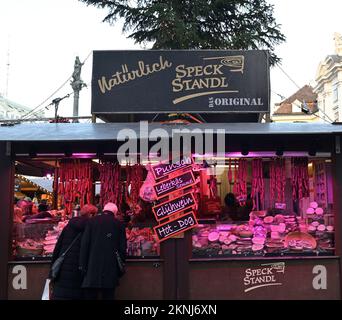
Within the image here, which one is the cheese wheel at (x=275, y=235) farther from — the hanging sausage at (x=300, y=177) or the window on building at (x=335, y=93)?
the window on building at (x=335, y=93)

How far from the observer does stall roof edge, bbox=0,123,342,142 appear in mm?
6446

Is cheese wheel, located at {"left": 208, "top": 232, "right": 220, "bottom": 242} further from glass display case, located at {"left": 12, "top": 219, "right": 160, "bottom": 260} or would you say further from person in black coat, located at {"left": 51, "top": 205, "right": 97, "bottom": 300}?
person in black coat, located at {"left": 51, "top": 205, "right": 97, "bottom": 300}

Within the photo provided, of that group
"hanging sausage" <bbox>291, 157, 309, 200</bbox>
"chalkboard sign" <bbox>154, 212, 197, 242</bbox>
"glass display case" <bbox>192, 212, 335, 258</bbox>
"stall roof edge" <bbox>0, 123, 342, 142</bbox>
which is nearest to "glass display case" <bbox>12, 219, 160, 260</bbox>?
"chalkboard sign" <bbox>154, 212, 197, 242</bbox>

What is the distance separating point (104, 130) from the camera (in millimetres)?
7023

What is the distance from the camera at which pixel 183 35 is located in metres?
15.1

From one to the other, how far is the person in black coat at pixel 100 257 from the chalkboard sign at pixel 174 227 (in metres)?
0.77

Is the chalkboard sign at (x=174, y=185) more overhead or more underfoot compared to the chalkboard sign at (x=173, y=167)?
more underfoot

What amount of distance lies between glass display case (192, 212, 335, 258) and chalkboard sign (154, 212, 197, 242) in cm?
22

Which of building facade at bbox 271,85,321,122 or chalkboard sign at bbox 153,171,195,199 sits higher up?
building facade at bbox 271,85,321,122

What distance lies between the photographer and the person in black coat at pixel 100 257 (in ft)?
20.0

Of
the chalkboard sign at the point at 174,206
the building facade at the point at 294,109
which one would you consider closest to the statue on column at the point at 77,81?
the chalkboard sign at the point at 174,206
